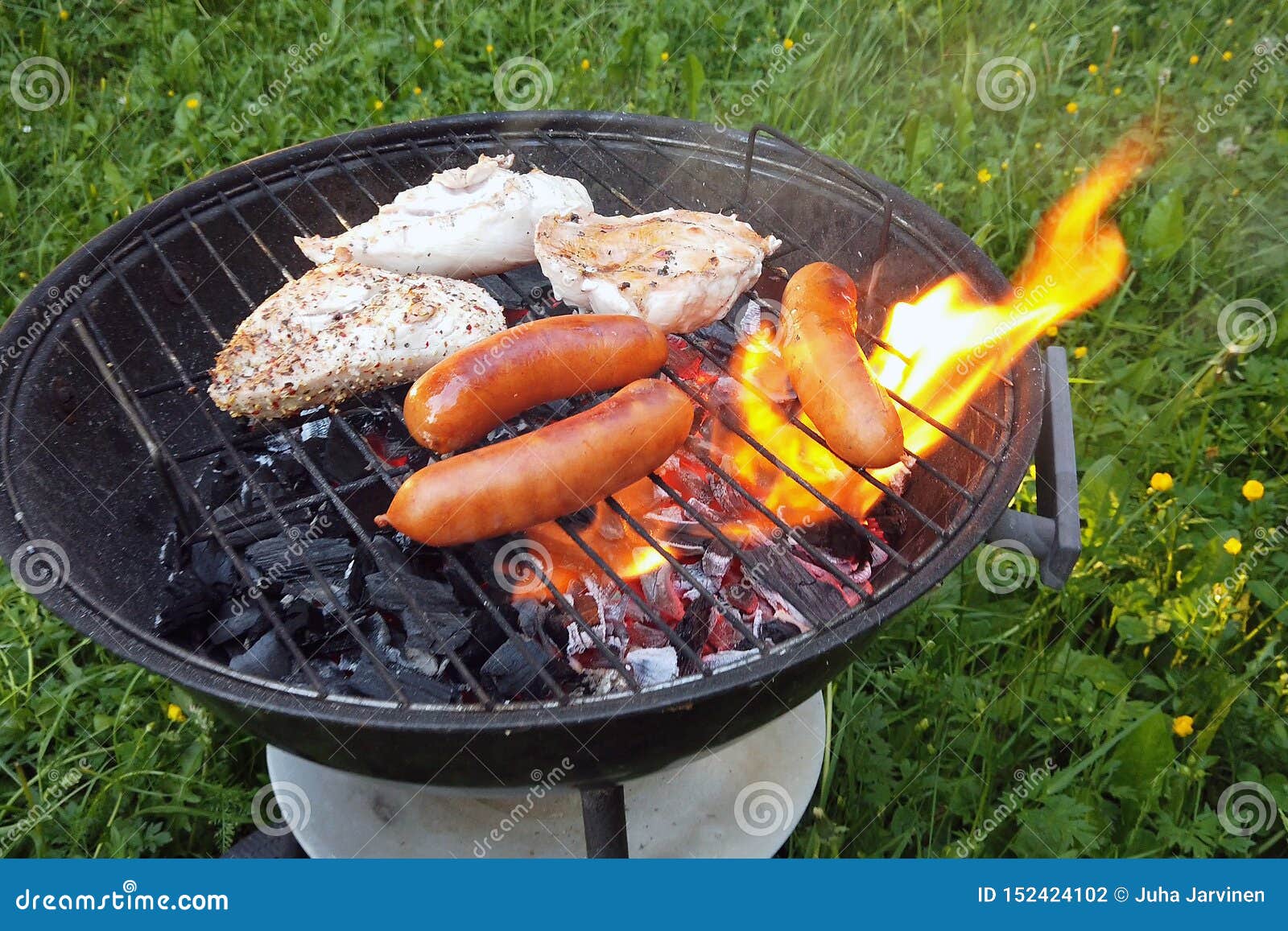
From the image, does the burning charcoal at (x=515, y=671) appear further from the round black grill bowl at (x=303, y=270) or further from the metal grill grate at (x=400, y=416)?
the round black grill bowl at (x=303, y=270)

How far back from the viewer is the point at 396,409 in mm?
2738

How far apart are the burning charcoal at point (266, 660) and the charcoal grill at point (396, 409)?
8cm

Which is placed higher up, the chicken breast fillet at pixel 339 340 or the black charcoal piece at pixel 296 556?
the chicken breast fillet at pixel 339 340

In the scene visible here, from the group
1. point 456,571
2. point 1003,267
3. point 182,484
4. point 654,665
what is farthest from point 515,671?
point 1003,267

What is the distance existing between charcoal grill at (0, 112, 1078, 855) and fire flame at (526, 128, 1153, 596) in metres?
0.07

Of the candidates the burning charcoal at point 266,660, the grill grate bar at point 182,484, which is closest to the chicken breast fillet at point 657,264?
the grill grate bar at point 182,484

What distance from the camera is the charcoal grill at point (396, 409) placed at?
1953mm

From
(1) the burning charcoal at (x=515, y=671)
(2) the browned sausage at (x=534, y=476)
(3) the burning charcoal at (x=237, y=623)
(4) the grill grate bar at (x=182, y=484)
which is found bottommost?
(3) the burning charcoal at (x=237, y=623)

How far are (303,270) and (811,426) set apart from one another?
186 cm

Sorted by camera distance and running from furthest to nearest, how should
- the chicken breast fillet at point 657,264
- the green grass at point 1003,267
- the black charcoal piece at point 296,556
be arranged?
the green grass at point 1003,267 → the chicken breast fillet at point 657,264 → the black charcoal piece at point 296,556

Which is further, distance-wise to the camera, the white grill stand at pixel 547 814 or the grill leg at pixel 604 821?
the white grill stand at pixel 547 814

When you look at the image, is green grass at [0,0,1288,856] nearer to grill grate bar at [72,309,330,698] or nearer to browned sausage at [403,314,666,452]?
grill grate bar at [72,309,330,698]

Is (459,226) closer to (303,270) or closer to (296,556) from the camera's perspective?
(303,270)

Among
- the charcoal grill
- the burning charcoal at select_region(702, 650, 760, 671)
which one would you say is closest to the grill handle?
the charcoal grill
